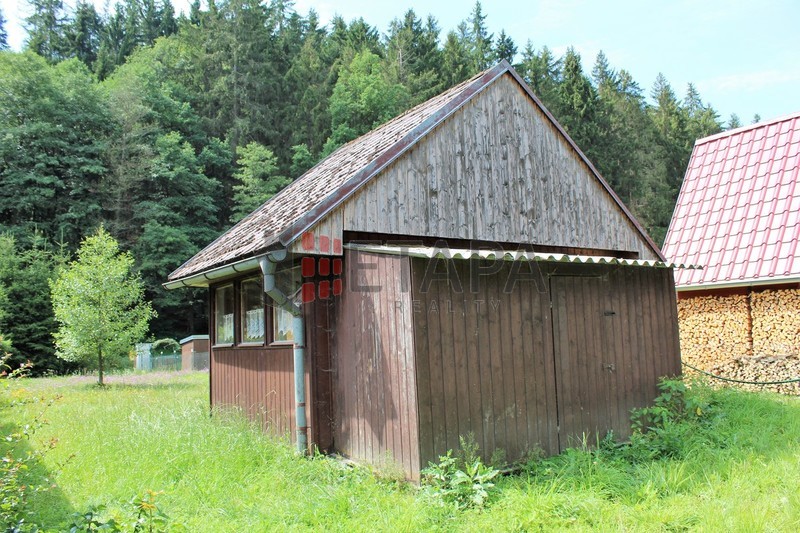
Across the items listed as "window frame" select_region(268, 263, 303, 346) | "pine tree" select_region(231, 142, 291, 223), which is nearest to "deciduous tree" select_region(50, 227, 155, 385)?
"window frame" select_region(268, 263, 303, 346)

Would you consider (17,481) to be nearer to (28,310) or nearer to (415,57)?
(28,310)

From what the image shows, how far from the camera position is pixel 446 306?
5.91 metres

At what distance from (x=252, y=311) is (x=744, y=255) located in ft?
31.7

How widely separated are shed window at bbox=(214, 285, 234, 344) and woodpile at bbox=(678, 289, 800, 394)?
949cm

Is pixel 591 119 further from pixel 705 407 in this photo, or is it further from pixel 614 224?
pixel 705 407

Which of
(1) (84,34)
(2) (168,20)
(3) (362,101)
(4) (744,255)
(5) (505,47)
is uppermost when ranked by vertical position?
(2) (168,20)

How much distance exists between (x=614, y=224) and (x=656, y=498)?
21.2 ft

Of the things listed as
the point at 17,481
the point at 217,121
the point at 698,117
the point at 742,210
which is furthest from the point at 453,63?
the point at 17,481

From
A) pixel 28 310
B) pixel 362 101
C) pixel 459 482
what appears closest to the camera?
pixel 459 482

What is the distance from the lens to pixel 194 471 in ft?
20.1

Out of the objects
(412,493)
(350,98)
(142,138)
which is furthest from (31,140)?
(412,493)

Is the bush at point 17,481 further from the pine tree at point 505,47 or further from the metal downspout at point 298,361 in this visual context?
the pine tree at point 505,47

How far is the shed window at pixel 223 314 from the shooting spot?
9.41 meters

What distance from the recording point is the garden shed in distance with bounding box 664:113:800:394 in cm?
1055
